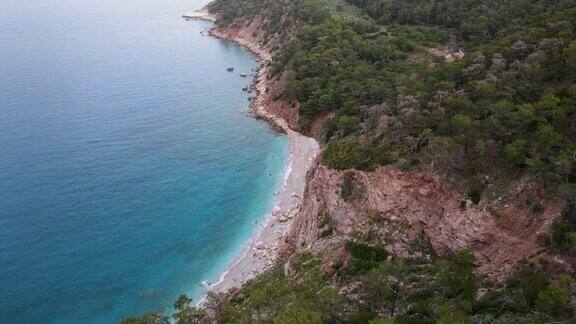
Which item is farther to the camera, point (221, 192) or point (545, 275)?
point (221, 192)

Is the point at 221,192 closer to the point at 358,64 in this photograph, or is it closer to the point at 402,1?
the point at 358,64

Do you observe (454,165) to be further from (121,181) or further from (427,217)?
(121,181)

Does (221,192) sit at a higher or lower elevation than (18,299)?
lower

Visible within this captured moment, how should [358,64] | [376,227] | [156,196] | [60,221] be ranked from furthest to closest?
[358,64], [156,196], [60,221], [376,227]

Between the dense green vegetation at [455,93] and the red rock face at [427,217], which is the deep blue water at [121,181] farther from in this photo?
the dense green vegetation at [455,93]

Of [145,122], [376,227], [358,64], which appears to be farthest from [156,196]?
[358,64]

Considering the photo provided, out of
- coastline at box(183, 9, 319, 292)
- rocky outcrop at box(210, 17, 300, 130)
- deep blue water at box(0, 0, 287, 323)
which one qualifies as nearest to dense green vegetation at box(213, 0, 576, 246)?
rocky outcrop at box(210, 17, 300, 130)

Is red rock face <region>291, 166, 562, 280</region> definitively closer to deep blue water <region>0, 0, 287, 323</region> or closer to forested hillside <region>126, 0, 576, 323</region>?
forested hillside <region>126, 0, 576, 323</region>

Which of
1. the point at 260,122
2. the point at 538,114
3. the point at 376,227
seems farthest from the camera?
the point at 260,122

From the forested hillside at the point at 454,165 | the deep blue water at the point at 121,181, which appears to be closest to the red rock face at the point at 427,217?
the forested hillside at the point at 454,165
